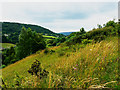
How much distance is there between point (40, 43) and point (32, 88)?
27.4m

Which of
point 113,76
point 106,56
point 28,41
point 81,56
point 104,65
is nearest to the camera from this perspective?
point 113,76

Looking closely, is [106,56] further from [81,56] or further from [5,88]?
[5,88]

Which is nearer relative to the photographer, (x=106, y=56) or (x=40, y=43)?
(x=106, y=56)

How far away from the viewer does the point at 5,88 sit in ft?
8.18

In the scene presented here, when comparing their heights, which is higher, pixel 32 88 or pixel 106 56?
pixel 106 56

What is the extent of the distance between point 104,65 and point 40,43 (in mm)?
26843

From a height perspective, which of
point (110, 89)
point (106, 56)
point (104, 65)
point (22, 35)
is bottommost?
point (110, 89)

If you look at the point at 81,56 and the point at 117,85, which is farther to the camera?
the point at 81,56

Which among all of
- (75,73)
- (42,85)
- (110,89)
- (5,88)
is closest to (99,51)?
(75,73)

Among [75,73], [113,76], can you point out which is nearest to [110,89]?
[113,76]

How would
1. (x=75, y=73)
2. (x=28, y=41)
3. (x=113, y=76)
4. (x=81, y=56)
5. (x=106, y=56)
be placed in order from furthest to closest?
(x=28, y=41)
(x=81, y=56)
(x=106, y=56)
(x=75, y=73)
(x=113, y=76)

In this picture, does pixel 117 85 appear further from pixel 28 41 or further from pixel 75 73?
pixel 28 41

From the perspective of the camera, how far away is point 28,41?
94.4 feet

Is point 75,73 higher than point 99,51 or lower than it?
lower
